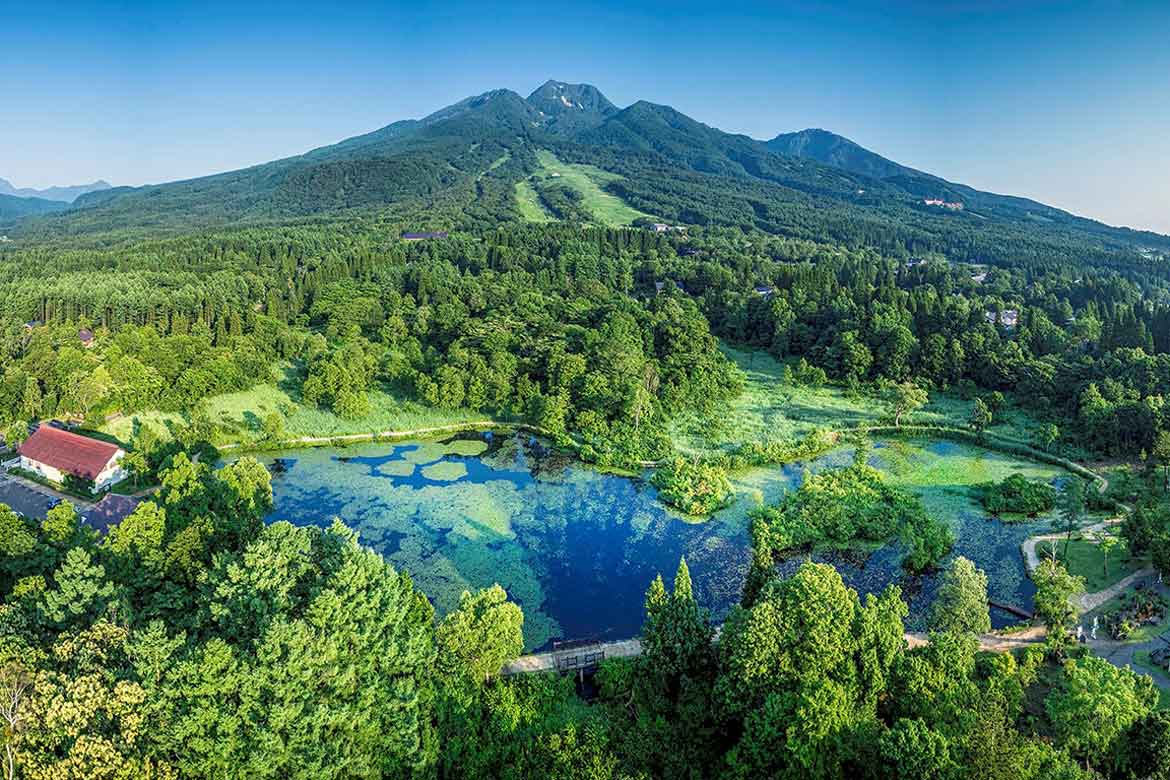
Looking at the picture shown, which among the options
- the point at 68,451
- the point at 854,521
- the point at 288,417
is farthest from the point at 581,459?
the point at 68,451

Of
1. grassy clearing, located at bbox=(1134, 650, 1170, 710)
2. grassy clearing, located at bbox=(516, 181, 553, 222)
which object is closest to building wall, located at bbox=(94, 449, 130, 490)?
grassy clearing, located at bbox=(1134, 650, 1170, 710)

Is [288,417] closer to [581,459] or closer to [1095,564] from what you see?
[581,459]

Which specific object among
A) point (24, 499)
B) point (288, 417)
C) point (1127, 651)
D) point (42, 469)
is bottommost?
point (24, 499)

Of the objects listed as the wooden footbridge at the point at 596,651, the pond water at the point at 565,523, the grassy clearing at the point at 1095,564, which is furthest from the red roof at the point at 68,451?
the grassy clearing at the point at 1095,564

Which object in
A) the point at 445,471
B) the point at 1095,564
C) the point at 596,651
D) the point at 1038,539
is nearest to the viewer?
the point at 596,651

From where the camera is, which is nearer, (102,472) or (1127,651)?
(1127,651)

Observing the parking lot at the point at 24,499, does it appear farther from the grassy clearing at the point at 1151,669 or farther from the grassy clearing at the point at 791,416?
the grassy clearing at the point at 1151,669

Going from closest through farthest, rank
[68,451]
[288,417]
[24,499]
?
1. [24,499]
2. [68,451]
3. [288,417]
